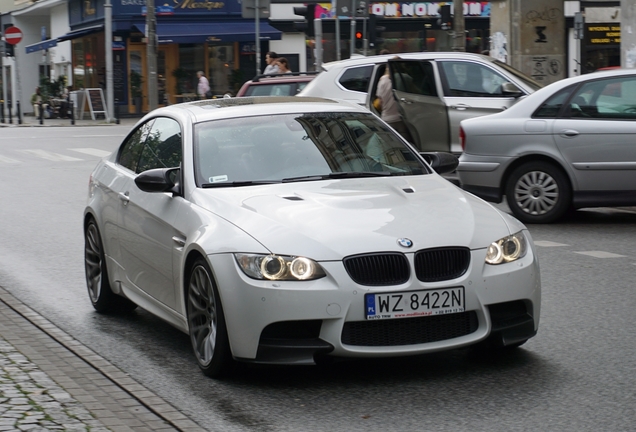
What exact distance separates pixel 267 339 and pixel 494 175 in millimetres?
7155

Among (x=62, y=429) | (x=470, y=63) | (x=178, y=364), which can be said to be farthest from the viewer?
(x=470, y=63)

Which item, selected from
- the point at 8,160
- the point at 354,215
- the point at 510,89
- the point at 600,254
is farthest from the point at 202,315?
the point at 8,160

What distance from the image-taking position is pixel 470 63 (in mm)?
15688

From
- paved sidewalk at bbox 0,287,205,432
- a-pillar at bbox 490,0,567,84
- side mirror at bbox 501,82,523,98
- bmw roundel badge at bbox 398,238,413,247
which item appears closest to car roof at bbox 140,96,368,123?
paved sidewalk at bbox 0,287,205,432

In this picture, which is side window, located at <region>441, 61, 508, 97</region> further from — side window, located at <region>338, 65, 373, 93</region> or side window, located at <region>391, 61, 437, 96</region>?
side window, located at <region>338, 65, 373, 93</region>

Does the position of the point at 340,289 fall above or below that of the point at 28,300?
above

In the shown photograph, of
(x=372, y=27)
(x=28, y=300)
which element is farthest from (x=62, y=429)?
(x=372, y=27)

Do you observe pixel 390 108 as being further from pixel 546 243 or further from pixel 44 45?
pixel 44 45

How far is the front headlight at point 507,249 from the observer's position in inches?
225

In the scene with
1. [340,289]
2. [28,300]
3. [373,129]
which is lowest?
[28,300]

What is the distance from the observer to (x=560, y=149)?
38.7 feet

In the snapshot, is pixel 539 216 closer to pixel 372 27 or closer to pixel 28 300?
pixel 28 300

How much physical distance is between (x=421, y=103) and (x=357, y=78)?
1.56 metres

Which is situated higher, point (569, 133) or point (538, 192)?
point (569, 133)
